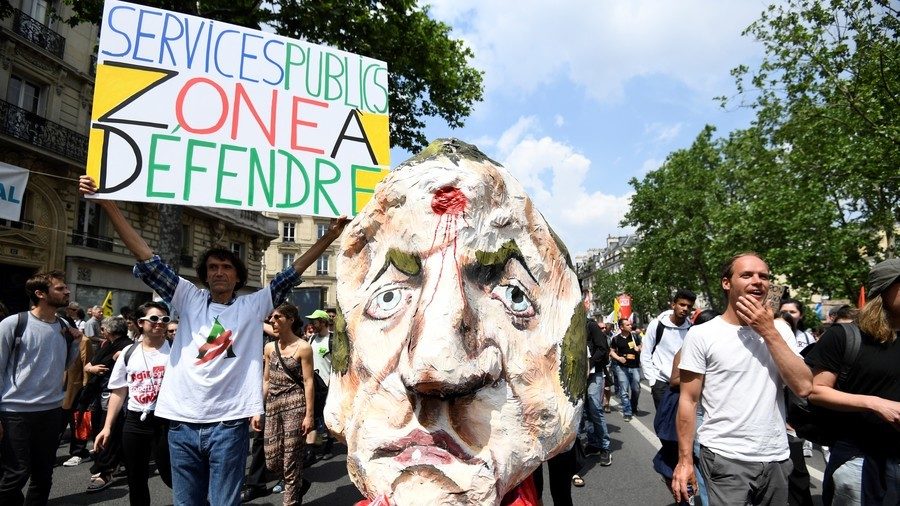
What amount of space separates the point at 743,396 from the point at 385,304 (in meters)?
1.80

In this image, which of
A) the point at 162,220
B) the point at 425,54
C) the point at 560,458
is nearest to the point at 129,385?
the point at 560,458

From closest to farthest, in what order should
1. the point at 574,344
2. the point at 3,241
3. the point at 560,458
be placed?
the point at 574,344
the point at 560,458
the point at 3,241

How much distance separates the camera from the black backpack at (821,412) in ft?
8.36

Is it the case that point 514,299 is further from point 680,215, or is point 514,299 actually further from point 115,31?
point 680,215

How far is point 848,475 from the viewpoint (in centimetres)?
250

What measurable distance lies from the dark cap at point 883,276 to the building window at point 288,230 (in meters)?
38.5

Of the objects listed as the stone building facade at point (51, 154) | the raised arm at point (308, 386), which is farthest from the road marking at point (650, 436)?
the stone building facade at point (51, 154)

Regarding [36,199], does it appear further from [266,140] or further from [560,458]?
[560,458]

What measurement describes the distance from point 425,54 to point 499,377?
10809 millimetres

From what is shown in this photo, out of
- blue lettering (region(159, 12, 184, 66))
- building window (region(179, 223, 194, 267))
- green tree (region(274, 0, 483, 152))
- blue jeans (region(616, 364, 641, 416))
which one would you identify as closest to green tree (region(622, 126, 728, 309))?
green tree (region(274, 0, 483, 152))

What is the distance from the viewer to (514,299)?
1845mm

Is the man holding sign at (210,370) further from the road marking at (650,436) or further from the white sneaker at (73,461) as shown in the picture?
the road marking at (650,436)

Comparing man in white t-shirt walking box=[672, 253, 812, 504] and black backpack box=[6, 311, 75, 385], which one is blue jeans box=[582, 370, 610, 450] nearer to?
man in white t-shirt walking box=[672, 253, 812, 504]

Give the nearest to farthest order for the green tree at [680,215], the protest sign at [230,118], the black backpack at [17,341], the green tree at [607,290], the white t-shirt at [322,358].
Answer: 1. the protest sign at [230,118]
2. the black backpack at [17,341]
3. the white t-shirt at [322,358]
4. the green tree at [680,215]
5. the green tree at [607,290]
